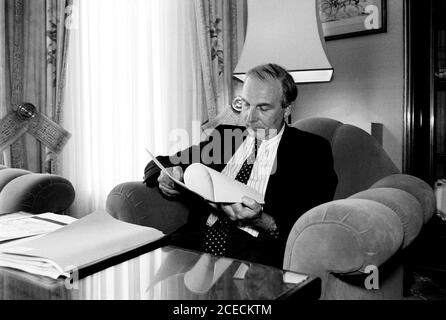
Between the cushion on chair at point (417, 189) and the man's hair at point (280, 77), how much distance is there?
18.1 inches

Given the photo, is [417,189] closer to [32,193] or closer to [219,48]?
[32,193]

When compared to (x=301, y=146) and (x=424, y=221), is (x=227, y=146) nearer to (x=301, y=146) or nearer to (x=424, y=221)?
(x=301, y=146)

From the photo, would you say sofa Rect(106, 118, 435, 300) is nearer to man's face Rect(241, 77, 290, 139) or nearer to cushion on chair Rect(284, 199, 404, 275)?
cushion on chair Rect(284, 199, 404, 275)

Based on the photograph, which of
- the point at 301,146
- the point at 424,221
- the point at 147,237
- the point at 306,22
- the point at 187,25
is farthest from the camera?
the point at 187,25

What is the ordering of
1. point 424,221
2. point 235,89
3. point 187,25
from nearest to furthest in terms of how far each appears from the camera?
point 424,221, point 187,25, point 235,89

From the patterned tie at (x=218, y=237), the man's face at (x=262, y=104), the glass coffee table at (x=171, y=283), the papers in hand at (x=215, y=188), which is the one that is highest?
the man's face at (x=262, y=104)

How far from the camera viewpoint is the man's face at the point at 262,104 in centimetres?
153

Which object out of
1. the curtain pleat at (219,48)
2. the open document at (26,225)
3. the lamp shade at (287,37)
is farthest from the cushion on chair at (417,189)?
the curtain pleat at (219,48)

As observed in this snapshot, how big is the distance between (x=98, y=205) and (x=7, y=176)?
2.28 feet

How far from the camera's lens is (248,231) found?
4.56ft

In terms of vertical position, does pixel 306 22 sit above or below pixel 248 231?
above

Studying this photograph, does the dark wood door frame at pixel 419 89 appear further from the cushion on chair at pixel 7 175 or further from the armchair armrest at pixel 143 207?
the cushion on chair at pixel 7 175

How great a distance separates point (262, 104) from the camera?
153cm

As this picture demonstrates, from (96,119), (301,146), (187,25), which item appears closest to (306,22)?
(301,146)
